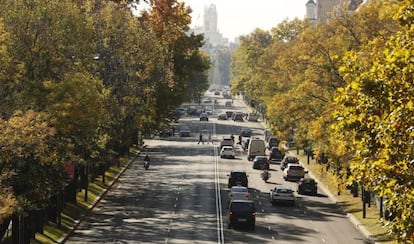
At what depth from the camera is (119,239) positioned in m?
38.6

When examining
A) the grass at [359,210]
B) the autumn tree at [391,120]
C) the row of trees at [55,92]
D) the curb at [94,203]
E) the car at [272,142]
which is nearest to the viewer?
the autumn tree at [391,120]

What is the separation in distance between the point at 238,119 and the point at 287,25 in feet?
71.0

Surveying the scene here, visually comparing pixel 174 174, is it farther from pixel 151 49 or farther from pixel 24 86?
pixel 24 86

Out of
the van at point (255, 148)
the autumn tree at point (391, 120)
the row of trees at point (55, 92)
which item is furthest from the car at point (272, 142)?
the autumn tree at point (391, 120)

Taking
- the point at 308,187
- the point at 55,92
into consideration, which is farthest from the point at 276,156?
the point at 55,92

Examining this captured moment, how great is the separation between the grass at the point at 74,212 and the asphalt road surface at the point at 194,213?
0.57 m

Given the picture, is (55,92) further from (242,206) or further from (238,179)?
(238,179)

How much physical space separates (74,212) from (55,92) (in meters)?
12.2

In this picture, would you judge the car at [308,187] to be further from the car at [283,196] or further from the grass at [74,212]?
the grass at [74,212]

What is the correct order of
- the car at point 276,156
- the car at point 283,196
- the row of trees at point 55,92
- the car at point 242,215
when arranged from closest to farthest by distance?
1. the row of trees at point 55,92
2. the car at point 242,215
3. the car at point 283,196
4. the car at point 276,156

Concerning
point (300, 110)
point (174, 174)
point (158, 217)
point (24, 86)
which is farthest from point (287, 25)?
point (24, 86)

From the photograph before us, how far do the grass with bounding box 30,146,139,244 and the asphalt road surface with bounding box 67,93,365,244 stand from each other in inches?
22.4

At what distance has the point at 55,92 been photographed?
34719 millimetres

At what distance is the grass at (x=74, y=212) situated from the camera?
3791 centimetres
